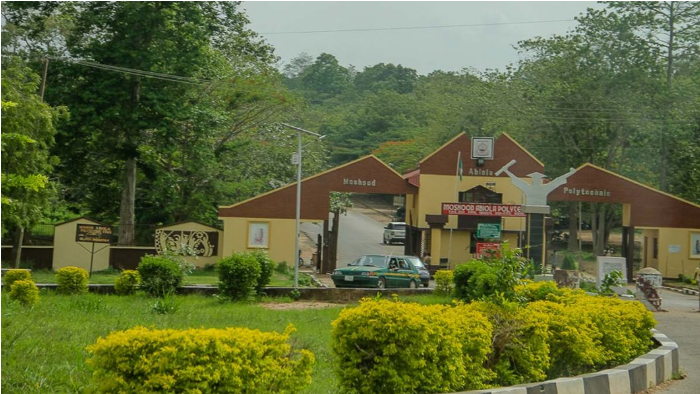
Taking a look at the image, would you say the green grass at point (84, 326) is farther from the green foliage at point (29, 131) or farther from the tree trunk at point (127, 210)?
the tree trunk at point (127, 210)

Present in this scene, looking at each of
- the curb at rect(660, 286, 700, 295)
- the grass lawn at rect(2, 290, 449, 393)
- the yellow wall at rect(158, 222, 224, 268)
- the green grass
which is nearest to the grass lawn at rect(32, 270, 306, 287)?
the yellow wall at rect(158, 222, 224, 268)

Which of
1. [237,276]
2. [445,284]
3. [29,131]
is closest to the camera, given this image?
[237,276]

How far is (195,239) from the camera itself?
3956cm

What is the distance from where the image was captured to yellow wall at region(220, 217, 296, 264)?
1575 inches

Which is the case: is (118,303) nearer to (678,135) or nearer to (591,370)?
(591,370)

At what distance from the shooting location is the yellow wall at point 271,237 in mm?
40000

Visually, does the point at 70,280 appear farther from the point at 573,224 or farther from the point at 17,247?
the point at 573,224

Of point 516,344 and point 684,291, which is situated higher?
point 516,344

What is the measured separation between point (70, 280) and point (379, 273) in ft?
39.8

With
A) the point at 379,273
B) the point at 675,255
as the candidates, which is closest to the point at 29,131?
the point at 379,273

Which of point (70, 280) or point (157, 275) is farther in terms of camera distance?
point (157, 275)

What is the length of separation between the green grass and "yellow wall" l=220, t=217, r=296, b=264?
18517 mm

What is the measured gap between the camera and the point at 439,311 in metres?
8.12

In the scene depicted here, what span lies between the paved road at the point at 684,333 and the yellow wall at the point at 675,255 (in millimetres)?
11913
